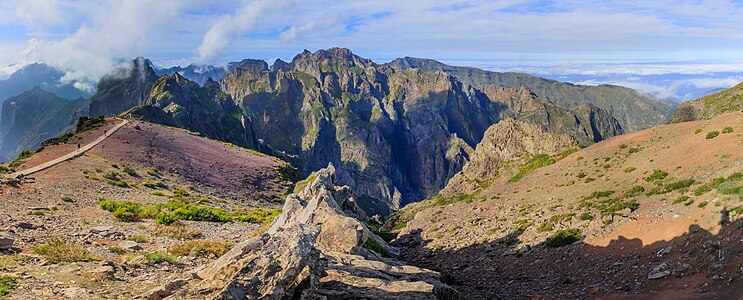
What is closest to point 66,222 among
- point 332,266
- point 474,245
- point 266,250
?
point 332,266

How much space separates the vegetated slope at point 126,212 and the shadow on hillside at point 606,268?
53.0ft

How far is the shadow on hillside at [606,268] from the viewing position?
17188mm

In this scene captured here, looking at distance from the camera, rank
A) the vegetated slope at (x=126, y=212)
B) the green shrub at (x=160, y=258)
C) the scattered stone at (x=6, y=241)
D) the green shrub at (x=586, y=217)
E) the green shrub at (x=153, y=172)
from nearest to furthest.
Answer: the vegetated slope at (x=126, y=212) < the scattered stone at (x=6, y=241) < the green shrub at (x=160, y=258) < the green shrub at (x=586, y=217) < the green shrub at (x=153, y=172)

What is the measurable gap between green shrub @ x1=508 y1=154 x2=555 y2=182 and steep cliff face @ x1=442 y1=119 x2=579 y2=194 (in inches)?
120

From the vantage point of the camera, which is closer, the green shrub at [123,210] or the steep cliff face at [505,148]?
the green shrub at [123,210]

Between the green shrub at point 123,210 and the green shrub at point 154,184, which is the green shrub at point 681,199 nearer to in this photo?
the green shrub at point 123,210

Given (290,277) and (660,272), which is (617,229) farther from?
(290,277)

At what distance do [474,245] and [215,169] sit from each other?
126 ft

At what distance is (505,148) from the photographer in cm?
8762

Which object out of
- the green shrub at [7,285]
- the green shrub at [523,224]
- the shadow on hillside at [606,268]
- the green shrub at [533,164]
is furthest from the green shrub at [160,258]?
the green shrub at [533,164]

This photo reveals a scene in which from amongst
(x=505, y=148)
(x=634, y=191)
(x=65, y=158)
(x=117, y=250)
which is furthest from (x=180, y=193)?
(x=505, y=148)

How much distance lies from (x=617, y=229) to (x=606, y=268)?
445 centimetres

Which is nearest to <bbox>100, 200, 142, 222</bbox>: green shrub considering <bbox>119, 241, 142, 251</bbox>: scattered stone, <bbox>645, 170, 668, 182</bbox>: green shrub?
<bbox>119, 241, 142, 251</bbox>: scattered stone

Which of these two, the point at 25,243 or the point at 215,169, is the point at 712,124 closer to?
the point at 25,243
